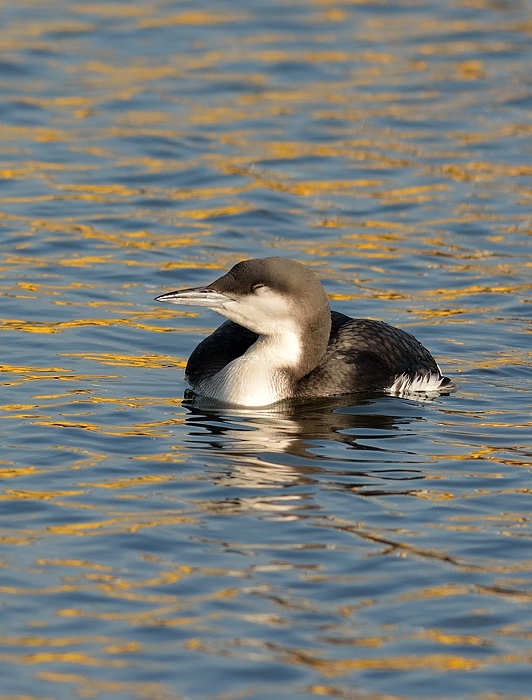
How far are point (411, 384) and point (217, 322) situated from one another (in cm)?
218

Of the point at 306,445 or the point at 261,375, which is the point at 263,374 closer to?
the point at 261,375

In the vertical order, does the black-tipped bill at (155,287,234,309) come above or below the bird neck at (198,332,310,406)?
above

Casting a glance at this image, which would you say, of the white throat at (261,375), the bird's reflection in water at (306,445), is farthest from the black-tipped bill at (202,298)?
the bird's reflection in water at (306,445)

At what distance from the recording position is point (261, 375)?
29.5 feet

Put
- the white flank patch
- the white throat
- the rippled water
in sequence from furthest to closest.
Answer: the white flank patch, the white throat, the rippled water

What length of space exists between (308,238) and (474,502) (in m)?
5.99

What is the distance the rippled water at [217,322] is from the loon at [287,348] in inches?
7.0

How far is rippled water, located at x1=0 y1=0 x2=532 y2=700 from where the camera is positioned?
580cm

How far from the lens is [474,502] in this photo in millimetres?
7328

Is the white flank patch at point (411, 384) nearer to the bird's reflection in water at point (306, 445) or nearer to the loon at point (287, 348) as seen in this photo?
→ the loon at point (287, 348)

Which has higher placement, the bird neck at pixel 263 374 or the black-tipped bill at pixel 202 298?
Answer: the black-tipped bill at pixel 202 298

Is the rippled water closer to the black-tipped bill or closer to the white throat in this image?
the white throat

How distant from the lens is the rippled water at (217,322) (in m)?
5.80

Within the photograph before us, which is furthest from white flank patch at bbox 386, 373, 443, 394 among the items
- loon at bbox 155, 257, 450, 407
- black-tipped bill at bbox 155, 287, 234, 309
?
black-tipped bill at bbox 155, 287, 234, 309
